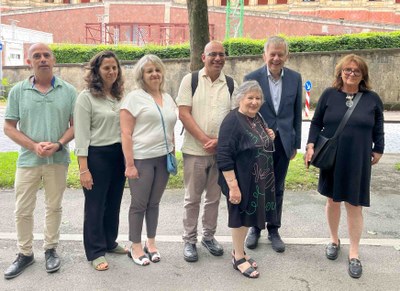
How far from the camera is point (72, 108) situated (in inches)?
152

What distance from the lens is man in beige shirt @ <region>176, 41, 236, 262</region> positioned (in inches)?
157

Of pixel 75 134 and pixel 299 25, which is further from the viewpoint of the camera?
pixel 299 25

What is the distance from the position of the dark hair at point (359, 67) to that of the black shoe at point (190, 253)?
2.10 m

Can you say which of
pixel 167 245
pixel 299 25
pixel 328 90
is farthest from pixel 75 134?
pixel 299 25

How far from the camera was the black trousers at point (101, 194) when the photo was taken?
→ 12.5 ft

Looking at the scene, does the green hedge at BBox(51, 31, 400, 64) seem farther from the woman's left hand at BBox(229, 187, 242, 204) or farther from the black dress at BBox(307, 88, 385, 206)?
the woman's left hand at BBox(229, 187, 242, 204)

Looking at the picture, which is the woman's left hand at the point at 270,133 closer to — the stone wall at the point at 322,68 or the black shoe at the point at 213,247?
the black shoe at the point at 213,247

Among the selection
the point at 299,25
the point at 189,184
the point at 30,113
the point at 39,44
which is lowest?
the point at 189,184

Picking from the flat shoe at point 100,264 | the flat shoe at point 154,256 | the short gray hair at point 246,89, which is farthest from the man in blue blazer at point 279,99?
the flat shoe at point 100,264

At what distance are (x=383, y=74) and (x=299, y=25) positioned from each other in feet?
61.6

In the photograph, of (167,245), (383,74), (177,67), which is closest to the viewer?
(167,245)

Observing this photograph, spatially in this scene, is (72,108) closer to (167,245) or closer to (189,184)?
(189,184)

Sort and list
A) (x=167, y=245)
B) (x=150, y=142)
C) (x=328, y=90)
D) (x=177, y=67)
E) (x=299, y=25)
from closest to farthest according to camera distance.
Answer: (x=150, y=142) < (x=328, y=90) < (x=167, y=245) < (x=177, y=67) < (x=299, y=25)

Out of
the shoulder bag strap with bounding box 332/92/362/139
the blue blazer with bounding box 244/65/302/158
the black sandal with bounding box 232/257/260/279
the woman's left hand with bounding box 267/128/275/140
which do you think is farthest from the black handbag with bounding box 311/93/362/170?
the black sandal with bounding box 232/257/260/279
